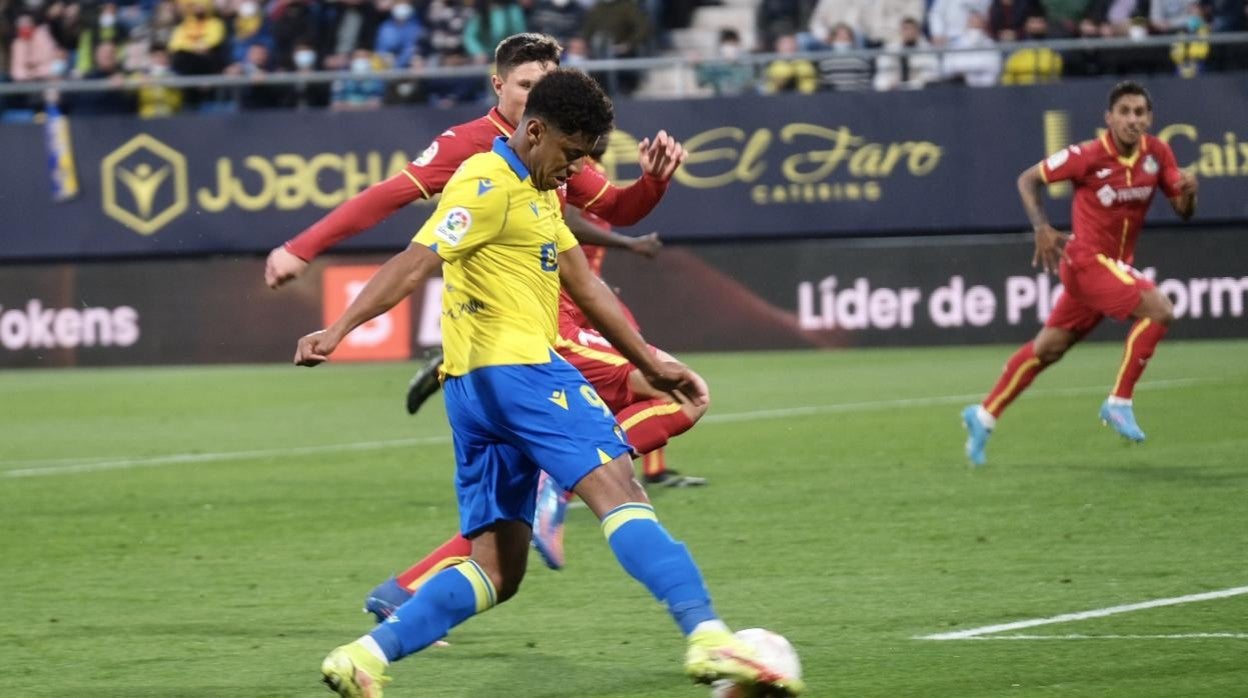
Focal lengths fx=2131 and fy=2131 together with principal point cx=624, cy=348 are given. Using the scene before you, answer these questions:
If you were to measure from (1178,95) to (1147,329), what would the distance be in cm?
868

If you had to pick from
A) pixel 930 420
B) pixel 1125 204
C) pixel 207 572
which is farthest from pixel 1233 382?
pixel 207 572

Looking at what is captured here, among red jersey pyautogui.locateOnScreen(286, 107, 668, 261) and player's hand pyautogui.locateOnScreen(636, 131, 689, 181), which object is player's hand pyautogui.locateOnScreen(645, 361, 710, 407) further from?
red jersey pyautogui.locateOnScreen(286, 107, 668, 261)

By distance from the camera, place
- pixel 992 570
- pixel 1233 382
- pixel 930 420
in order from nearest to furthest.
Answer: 1. pixel 992 570
2. pixel 930 420
3. pixel 1233 382

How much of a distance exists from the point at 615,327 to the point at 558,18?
16323 mm

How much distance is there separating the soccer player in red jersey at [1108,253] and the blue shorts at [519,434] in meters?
6.38

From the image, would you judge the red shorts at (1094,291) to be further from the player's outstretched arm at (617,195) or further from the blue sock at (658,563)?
the blue sock at (658,563)

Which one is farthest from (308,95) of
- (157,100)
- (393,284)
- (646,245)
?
(393,284)

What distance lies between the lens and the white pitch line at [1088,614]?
23.6 feet

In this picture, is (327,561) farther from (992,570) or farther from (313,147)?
(313,147)

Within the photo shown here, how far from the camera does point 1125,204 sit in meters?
12.4

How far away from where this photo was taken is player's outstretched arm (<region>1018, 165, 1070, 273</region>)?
11.8 m

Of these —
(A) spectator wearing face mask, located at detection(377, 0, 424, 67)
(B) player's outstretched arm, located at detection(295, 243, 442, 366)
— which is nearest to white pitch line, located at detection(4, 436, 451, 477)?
(B) player's outstretched arm, located at detection(295, 243, 442, 366)

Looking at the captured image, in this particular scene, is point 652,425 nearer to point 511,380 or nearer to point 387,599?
point 387,599

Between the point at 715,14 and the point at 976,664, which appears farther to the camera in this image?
the point at 715,14
